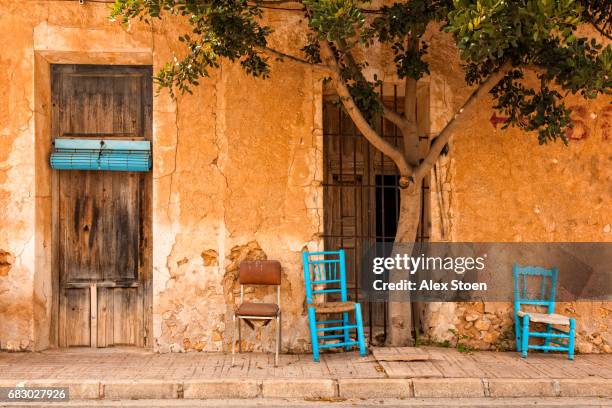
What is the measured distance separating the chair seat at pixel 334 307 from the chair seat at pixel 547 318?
6.37 ft

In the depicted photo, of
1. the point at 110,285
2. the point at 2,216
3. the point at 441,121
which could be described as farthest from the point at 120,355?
the point at 441,121

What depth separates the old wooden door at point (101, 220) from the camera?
6586 mm

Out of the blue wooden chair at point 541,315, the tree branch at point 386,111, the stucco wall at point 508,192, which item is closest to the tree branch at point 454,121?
the tree branch at point 386,111

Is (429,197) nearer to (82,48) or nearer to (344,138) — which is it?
(344,138)

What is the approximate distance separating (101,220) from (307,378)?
312 centimetres

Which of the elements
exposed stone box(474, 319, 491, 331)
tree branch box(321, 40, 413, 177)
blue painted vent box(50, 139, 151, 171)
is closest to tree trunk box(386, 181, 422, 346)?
tree branch box(321, 40, 413, 177)

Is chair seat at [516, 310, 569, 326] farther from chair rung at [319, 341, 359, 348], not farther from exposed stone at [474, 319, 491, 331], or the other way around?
chair rung at [319, 341, 359, 348]

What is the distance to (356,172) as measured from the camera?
738cm

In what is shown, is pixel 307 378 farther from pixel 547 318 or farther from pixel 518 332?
pixel 547 318

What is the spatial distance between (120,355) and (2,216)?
1983mm

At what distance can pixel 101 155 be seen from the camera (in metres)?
6.42

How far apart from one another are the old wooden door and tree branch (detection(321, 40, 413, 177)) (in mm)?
2240

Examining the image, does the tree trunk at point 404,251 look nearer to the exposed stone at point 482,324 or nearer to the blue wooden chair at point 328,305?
the blue wooden chair at point 328,305

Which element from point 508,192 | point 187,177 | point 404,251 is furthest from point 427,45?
point 187,177
